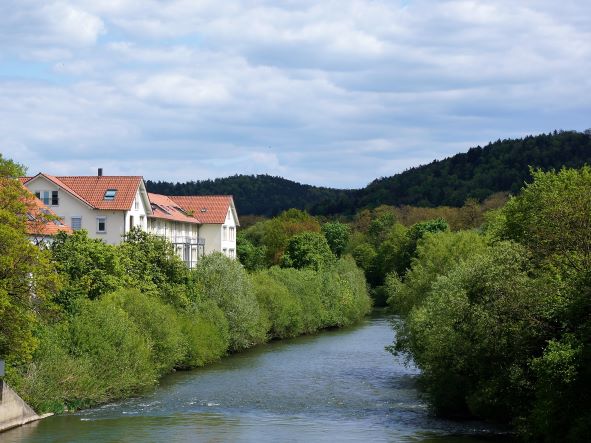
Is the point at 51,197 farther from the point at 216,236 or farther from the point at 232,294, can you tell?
the point at 216,236

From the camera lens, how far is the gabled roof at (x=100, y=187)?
233 feet

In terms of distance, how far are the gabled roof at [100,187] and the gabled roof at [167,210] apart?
16.6 ft

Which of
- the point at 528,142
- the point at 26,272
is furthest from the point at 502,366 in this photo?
the point at 528,142

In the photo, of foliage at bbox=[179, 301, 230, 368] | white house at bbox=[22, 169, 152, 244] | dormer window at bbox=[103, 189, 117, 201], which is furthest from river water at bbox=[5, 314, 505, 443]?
dormer window at bbox=[103, 189, 117, 201]

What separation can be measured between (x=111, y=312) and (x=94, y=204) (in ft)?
90.7

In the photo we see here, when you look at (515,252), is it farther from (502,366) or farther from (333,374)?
(333,374)

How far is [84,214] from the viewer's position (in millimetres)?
71688

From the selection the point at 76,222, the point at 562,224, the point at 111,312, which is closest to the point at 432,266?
the point at 562,224

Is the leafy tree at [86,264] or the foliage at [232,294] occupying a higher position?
the leafy tree at [86,264]

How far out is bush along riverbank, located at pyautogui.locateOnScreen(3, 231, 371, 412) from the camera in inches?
1577

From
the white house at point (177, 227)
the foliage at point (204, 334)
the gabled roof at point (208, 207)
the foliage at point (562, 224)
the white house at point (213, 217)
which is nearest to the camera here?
the foliage at point (562, 224)

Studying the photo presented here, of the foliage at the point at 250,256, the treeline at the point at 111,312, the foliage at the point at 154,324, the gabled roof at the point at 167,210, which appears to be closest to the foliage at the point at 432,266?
the treeline at the point at 111,312

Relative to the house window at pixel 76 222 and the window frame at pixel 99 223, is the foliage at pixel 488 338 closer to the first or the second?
the window frame at pixel 99 223

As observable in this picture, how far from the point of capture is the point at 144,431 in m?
35.7
